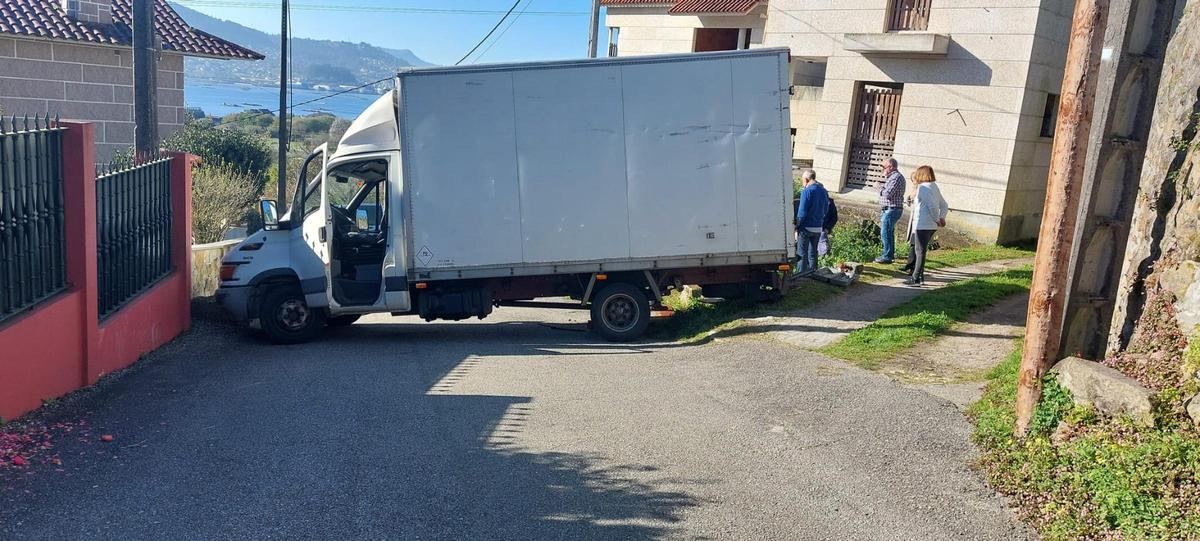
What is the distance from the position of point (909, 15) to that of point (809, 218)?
7.09m

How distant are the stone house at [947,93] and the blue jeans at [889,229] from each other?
3.56 m

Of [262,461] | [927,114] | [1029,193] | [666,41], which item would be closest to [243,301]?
[262,461]

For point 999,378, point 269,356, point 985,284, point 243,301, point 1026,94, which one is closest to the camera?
point 999,378

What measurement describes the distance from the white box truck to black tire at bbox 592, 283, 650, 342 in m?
0.26

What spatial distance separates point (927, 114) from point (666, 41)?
14.3 m

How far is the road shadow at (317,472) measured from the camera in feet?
17.2

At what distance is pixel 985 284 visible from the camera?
12867 millimetres

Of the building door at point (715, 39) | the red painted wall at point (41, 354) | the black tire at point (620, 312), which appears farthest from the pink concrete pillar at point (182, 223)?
the building door at point (715, 39)

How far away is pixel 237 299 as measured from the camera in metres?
11.6

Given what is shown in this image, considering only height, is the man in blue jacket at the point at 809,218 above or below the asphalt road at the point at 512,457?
above

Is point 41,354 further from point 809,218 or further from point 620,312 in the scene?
point 809,218

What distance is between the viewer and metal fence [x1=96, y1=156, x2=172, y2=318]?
9094 mm

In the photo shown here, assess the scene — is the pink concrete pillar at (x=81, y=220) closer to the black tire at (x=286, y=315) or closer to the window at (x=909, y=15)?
the black tire at (x=286, y=315)

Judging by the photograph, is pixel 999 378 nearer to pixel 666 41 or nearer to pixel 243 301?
pixel 243 301
